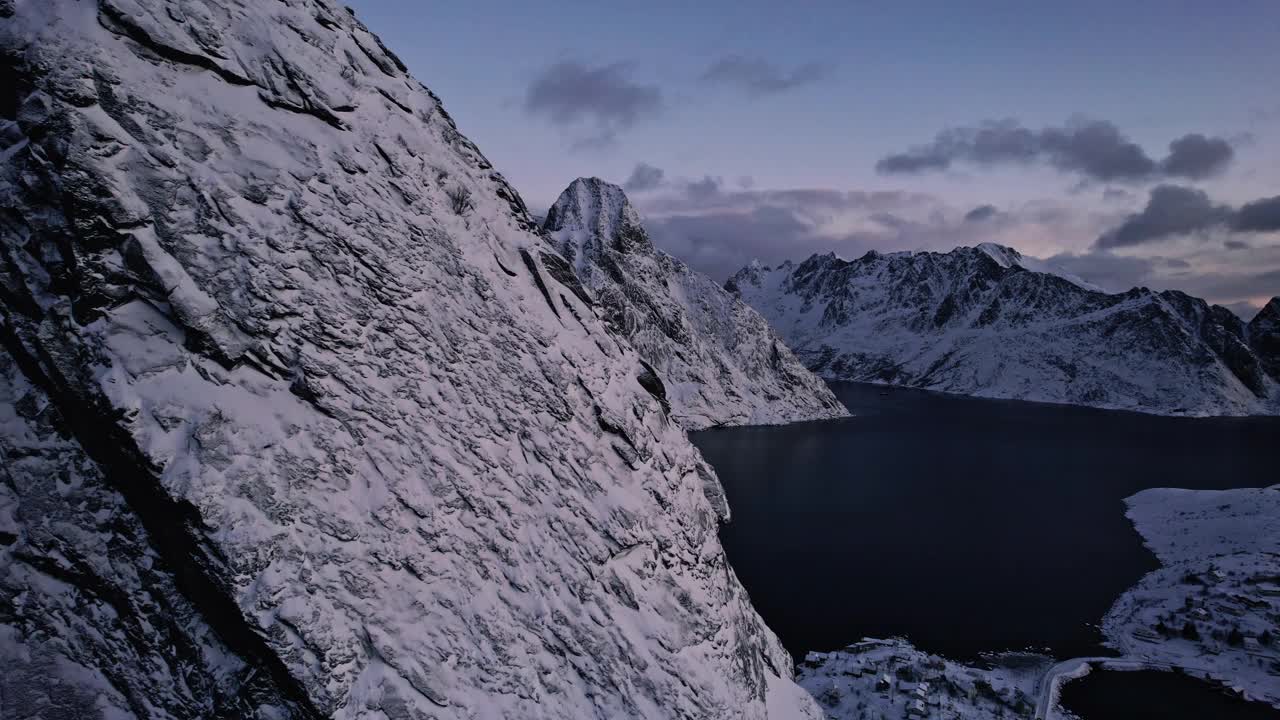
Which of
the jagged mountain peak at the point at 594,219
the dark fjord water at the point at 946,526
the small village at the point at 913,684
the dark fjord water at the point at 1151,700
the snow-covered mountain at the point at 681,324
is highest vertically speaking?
the jagged mountain peak at the point at 594,219

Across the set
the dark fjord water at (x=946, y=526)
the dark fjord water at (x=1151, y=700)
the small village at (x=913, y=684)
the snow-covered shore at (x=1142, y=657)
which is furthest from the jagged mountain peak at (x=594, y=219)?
the dark fjord water at (x=1151, y=700)

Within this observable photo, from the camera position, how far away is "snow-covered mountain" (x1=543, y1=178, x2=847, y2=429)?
14812 centimetres

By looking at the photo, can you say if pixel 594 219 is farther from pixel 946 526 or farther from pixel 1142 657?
pixel 1142 657

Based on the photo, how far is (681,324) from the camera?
525 feet

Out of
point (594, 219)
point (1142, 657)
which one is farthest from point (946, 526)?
point (594, 219)

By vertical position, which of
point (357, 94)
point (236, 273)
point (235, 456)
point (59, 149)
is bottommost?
point (235, 456)

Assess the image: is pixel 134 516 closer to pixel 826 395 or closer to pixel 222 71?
pixel 222 71

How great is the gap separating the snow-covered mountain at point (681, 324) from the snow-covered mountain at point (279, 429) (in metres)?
114

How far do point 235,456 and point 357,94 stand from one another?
1622 cm

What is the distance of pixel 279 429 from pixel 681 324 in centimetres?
14393

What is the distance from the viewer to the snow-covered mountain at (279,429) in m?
16.4

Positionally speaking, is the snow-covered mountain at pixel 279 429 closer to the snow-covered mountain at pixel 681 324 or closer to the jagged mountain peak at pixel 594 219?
the snow-covered mountain at pixel 681 324

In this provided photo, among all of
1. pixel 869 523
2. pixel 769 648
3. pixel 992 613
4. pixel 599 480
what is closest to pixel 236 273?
pixel 599 480

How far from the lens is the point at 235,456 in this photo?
16938 millimetres
